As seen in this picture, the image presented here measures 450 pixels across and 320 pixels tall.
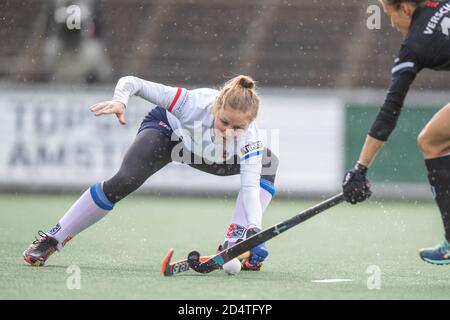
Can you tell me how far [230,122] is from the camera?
5.31 meters

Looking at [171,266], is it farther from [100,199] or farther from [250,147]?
[250,147]

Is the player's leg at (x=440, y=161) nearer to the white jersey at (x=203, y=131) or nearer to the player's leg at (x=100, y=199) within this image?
the white jersey at (x=203, y=131)

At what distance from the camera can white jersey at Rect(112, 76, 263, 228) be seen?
17.5 feet

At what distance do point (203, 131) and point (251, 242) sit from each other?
739 mm

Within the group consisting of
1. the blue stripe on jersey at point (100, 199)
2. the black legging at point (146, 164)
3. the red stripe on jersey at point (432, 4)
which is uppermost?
the red stripe on jersey at point (432, 4)

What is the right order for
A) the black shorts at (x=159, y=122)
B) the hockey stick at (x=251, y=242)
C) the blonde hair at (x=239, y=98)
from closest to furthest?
the hockey stick at (x=251, y=242) < the blonde hair at (x=239, y=98) < the black shorts at (x=159, y=122)

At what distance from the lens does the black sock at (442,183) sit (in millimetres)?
4914

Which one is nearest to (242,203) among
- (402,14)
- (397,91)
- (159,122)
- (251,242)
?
(251,242)

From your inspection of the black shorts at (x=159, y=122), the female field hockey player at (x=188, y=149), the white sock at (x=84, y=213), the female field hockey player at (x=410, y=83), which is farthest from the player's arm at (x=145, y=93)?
the female field hockey player at (x=410, y=83)

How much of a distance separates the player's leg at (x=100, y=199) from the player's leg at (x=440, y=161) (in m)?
1.50

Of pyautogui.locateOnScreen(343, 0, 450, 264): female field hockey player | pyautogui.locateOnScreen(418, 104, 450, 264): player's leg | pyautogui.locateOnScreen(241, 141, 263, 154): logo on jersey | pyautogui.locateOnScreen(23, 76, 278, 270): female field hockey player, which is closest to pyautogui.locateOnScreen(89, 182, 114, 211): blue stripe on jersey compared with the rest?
pyautogui.locateOnScreen(23, 76, 278, 270): female field hockey player

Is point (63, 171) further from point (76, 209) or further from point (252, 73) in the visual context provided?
point (76, 209)

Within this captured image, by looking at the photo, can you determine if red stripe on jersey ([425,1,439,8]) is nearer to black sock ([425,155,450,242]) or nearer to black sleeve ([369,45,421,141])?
black sleeve ([369,45,421,141])
